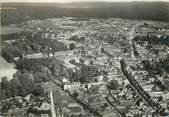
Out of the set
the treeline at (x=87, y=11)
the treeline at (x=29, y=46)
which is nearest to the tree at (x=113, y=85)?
the treeline at (x=29, y=46)

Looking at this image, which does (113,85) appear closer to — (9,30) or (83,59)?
(83,59)

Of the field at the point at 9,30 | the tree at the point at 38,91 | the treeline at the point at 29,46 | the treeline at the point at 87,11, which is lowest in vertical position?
the tree at the point at 38,91

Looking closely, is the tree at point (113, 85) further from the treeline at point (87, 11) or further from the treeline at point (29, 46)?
the treeline at point (87, 11)

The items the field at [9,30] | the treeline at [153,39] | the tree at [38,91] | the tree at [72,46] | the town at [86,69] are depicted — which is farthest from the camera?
the treeline at [153,39]

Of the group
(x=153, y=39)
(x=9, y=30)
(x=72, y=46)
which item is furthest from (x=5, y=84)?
(x=153, y=39)

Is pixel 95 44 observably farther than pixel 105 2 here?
Yes

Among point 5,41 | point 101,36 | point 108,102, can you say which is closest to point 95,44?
point 101,36

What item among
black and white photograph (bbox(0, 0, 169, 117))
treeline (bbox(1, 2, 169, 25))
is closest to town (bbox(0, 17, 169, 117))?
black and white photograph (bbox(0, 0, 169, 117))

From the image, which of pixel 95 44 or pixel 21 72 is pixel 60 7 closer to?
pixel 95 44
